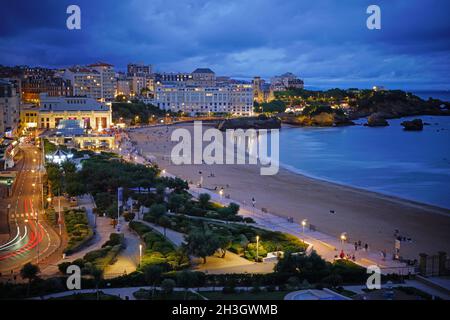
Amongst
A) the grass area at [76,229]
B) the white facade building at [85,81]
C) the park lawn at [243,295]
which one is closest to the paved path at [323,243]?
the park lawn at [243,295]

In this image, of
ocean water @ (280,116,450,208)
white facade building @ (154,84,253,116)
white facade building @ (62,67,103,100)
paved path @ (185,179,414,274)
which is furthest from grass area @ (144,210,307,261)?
white facade building @ (154,84,253,116)

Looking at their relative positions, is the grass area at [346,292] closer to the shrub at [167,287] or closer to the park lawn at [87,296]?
the shrub at [167,287]

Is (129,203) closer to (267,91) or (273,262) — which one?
(273,262)

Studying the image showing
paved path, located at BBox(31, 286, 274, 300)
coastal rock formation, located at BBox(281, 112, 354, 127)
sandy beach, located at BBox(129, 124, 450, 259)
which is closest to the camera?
paved path, located at BBox(31, 286, 274, 300)

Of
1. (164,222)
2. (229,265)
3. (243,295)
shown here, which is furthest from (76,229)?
(243,295)

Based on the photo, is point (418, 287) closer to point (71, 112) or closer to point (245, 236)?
point (245, 236)

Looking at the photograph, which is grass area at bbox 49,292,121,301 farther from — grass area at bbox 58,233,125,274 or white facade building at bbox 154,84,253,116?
white facade building at bbox 154,84,253,116
